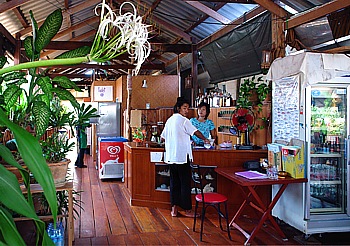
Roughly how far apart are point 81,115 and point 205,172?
2.51 metres

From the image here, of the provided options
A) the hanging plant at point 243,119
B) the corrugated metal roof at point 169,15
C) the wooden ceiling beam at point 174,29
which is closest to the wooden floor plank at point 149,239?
the hanging plant at point 243,119

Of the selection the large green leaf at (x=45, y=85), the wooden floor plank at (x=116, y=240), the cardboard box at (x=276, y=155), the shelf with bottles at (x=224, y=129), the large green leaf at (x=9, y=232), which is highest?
the large green leaf at (x=45, y=85)

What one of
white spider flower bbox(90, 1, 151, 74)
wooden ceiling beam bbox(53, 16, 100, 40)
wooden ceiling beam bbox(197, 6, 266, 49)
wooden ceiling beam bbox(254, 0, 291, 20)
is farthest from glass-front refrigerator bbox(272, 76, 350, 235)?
wooden ceiling beam bbox(53, 16, 100, 40)

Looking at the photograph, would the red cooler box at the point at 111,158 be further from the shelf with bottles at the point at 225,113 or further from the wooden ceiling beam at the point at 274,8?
the wooden ceiling beam at the point at 274,8

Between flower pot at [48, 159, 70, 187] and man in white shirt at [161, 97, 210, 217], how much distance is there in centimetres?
178

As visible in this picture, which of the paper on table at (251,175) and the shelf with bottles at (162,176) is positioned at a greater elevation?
the paper on table at (251,175)

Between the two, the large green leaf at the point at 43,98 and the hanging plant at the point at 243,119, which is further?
the hanging plant at the point at 243,119

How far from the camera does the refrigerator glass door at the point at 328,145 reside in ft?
13.0

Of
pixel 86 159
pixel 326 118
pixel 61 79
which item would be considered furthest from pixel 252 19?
pixel 86 159

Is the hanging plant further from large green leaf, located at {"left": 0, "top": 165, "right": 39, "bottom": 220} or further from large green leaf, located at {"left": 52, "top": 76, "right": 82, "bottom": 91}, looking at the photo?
large green leaf, located at {"left": 0, "top": 165, "right": 39, "bottom": 220}

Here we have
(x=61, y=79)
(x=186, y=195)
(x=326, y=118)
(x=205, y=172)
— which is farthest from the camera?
(x=205, y=172)

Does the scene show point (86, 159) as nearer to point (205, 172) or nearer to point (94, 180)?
point (94, 180)

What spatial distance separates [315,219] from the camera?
12.8ft

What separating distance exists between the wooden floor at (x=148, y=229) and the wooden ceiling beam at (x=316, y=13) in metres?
2.46
